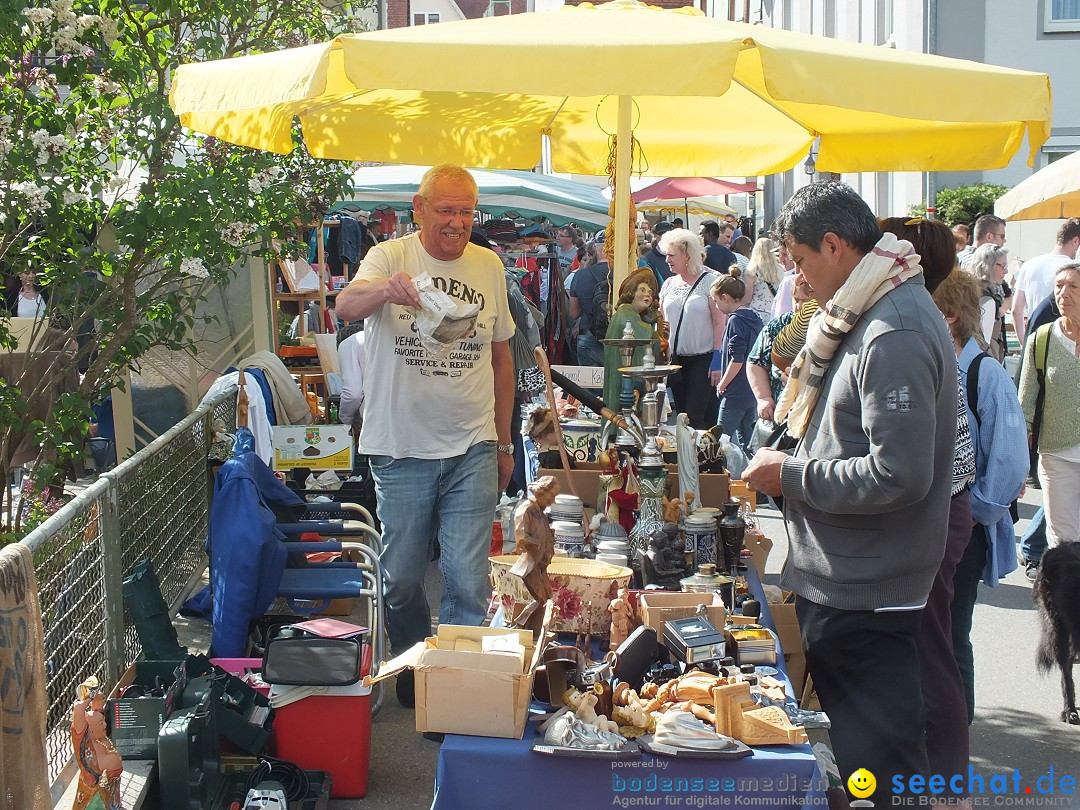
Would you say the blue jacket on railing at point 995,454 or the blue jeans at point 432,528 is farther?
the blue jeans at point 432,528

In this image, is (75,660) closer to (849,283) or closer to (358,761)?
(358,761)

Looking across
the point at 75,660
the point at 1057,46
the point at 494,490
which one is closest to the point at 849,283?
the point at 494,490

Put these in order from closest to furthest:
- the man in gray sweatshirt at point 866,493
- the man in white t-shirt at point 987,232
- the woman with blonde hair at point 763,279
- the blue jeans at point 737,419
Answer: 1. the man in gray sweatshirt at point 866,493
2. the blue jeans at point 737,419
3. the woman with blonde hair at point 763,279
4. the man in white t-shirt at point 987,232

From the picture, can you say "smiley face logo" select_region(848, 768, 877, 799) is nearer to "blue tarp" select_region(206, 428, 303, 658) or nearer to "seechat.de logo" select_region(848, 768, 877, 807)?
"seechat.de logo" select_region(848, 768, 877, 807)

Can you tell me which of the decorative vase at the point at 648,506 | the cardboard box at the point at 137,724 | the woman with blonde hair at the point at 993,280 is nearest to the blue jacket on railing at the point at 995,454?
the decorative vase at the point at 648,506

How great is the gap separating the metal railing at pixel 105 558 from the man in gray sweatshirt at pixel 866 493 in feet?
7.48

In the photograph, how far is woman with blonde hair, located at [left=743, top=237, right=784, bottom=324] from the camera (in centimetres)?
955

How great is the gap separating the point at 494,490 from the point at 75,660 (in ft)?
5.74

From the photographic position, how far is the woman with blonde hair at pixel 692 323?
8.86m

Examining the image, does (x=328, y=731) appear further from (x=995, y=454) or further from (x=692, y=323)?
(x=692, y=323)

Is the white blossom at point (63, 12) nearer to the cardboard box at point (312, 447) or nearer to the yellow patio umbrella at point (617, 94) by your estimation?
the yellow patio umbrella at point (617, 94)

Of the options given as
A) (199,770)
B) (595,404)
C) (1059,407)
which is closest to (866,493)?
(595,404)

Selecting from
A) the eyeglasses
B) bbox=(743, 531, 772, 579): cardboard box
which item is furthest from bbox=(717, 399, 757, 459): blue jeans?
the eyeglasses

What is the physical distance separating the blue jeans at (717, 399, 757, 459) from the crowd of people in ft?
6.84
